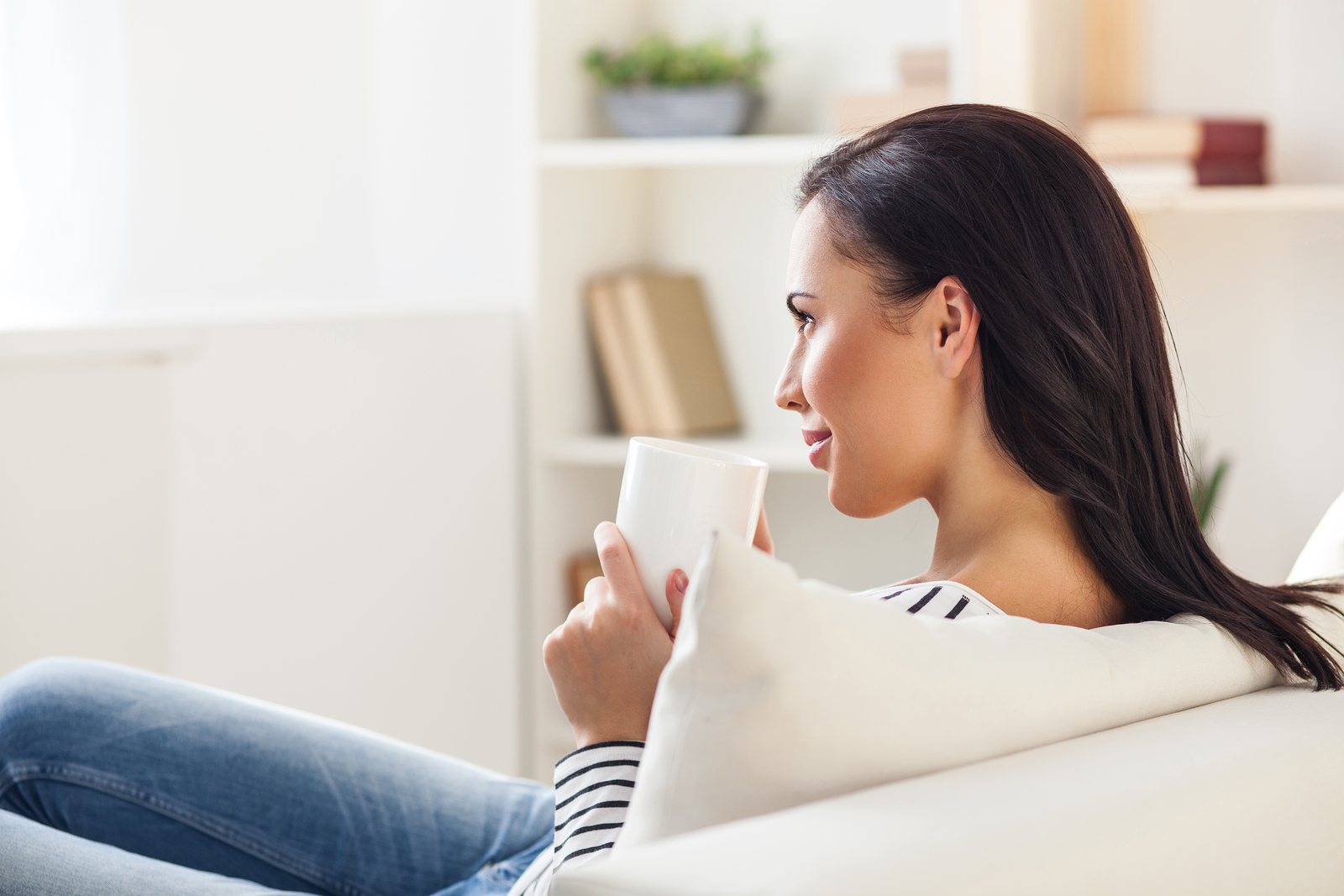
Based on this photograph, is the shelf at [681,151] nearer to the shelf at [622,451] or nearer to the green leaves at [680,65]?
the green leaves at [680,65]

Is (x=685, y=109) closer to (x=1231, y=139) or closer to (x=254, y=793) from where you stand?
(x=1231, y=139)

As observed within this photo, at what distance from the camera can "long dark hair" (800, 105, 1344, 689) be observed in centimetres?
83

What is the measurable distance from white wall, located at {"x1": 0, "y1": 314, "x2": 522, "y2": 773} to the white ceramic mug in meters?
1.06

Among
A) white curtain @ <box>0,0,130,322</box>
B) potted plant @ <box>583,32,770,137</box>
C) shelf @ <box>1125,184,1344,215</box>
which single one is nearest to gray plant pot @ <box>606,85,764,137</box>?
potted plant @ <box>583,32,770,137</box>

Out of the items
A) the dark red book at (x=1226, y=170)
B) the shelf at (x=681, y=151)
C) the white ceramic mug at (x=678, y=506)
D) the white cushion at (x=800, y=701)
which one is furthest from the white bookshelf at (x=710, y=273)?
the white cushion at (x=800, y=701)

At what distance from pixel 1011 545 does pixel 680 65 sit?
5.22 ft

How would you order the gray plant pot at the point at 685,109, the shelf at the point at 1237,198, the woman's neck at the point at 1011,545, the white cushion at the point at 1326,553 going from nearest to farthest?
the woman's neck at the point at 1011,545
the white cushion at the point at 1326,553
the shelf at the point at 1237,198
the gray plant pot at the point at 685,109

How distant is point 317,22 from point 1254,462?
1.75m

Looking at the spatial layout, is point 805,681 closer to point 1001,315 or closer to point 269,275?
point 1001,315

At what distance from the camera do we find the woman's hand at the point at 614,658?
29.9 inches

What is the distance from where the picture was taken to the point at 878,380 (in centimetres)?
87

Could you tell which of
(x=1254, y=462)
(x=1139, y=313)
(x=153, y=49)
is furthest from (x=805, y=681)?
(x=153, y=49)

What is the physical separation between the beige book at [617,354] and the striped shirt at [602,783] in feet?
5.27

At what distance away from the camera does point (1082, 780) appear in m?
0.61
